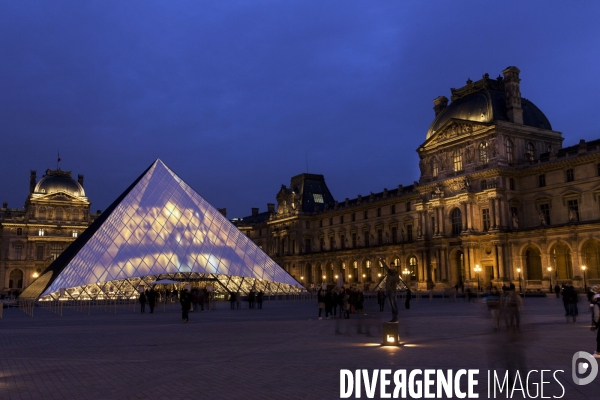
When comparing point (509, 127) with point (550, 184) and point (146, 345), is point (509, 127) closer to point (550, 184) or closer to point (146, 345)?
point (550, 184)

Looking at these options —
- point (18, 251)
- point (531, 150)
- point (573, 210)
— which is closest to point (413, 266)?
point (531, 150)

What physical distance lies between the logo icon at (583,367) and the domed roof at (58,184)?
94448 mm

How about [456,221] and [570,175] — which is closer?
[570,175]

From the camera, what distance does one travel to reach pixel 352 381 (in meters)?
8.63

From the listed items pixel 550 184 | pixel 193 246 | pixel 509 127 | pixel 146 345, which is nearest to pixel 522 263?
pixel 550 184

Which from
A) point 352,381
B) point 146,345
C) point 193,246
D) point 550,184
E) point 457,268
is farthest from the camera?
point 457,268

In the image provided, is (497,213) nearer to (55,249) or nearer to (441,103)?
(441,103)

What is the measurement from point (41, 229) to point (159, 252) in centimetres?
6213

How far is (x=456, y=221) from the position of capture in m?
54.9

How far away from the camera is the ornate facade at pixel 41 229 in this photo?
293ft

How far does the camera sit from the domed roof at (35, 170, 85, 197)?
93562mm

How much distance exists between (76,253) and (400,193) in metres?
39.9

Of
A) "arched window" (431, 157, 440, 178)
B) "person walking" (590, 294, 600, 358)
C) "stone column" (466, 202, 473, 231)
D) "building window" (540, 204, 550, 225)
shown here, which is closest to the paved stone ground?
"person walking" (590, 294, 600, 358)

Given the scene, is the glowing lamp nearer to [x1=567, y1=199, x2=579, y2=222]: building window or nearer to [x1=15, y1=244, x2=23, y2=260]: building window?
[x1=567, y1=199, x2=579, y2=222]: building window
